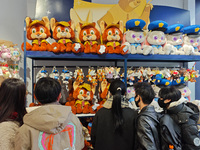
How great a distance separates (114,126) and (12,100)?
34.0 inches

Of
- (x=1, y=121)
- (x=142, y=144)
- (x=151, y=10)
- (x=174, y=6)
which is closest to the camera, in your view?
(x=1, y=121)

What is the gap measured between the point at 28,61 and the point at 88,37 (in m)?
1.26

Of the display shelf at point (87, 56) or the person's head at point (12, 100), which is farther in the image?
the display shelf at point (87, 56)

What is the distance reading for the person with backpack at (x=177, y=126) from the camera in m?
1.60

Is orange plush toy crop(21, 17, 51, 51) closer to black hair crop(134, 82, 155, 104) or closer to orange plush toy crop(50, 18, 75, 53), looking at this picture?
orange plush toy crop(50, 18, 75, 53)

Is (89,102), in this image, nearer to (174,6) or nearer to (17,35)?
(17,35)

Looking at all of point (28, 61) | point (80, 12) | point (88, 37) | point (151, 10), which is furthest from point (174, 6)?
point (28, 61)

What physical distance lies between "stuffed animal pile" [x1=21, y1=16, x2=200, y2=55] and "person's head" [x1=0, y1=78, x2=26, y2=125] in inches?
43.7

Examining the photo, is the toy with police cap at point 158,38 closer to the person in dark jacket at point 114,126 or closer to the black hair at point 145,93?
the black hair at point 145,93

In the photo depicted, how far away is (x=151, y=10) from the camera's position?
10.7 ft

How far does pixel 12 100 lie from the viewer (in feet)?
3.66

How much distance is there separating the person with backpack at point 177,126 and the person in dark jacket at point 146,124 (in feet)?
0.35

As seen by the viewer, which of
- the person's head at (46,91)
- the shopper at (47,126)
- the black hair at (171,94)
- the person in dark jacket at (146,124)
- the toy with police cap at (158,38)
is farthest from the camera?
the toy with police cap at (158,38)

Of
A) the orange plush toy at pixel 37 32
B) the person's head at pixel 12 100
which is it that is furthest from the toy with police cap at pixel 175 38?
the person's head at pixel 12 100
